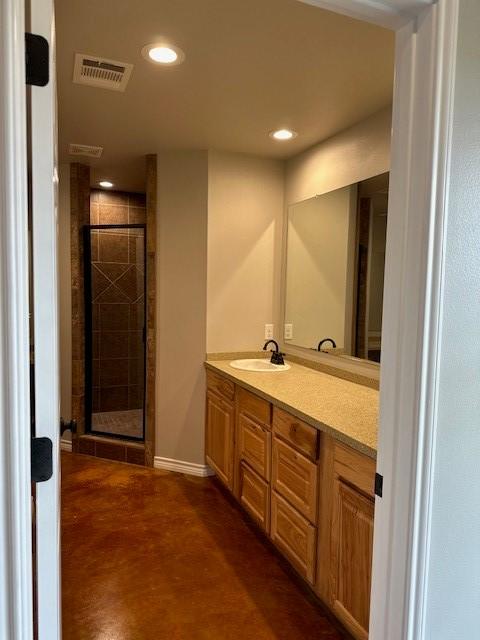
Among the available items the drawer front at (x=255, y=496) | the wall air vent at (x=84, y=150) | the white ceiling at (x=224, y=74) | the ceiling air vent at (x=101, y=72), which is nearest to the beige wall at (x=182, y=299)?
the white ceiling at (x=224, y=74)

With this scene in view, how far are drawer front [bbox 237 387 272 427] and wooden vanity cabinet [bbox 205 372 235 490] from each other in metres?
0.14

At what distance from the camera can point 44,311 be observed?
0.79 metres

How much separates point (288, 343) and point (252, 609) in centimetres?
183

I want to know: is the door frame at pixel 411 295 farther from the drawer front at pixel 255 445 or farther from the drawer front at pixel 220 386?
the drawer front at pixel 220 386

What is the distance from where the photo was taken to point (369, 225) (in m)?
2.58

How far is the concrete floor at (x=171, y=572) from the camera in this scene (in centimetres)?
192

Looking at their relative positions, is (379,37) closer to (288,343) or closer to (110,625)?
(288,343)

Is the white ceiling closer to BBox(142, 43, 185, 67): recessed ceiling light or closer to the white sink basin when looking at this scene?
BBox(142, 43, 185, 67): recessed ceiling light

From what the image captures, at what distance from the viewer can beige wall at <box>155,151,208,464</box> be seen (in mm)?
3314

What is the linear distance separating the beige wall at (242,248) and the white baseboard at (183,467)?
914 mm

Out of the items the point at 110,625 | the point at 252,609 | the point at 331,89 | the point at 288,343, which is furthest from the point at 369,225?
the point at 110,625

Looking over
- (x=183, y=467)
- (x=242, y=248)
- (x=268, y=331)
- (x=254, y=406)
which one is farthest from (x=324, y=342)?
(x=183, y=467)

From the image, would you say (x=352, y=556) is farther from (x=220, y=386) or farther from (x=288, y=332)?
(x=288, y=332)

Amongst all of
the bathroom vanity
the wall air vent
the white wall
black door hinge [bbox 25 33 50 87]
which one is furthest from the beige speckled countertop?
the wall air vent
